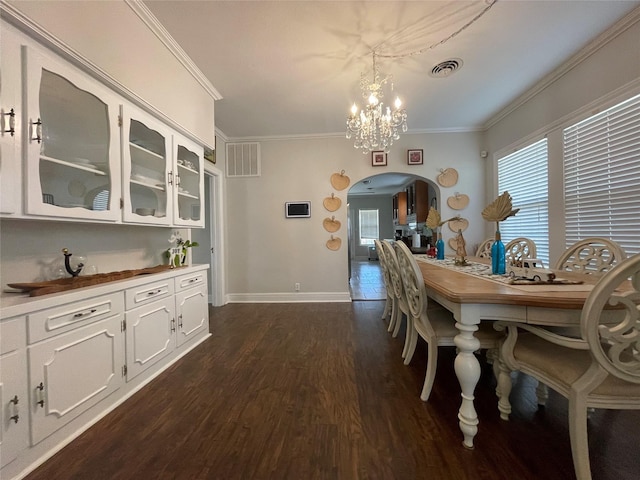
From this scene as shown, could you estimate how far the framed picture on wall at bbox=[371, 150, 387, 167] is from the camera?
4.28 m

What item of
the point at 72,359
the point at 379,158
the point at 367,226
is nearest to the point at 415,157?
the point at 379,158

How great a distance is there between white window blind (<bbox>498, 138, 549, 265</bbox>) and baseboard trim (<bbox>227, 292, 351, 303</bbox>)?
261 centimetres

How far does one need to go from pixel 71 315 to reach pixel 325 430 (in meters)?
1.52

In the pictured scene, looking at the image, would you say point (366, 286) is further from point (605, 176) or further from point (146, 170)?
point (146, 170)

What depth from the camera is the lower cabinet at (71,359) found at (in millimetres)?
1171

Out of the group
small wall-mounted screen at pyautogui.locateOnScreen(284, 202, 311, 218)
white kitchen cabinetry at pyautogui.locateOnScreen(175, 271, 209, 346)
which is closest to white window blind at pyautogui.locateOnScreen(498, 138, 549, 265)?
small wall-mounted screen at pyautogui.locateOnScreen(284, 202, 311, 218)

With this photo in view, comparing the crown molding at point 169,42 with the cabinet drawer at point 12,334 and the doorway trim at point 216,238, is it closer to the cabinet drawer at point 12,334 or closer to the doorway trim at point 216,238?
the doorway trim at point 216,238

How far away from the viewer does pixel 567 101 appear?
8.71 feet

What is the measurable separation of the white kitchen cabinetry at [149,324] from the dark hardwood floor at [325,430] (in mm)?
190

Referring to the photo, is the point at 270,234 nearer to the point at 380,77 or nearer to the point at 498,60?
the point at 380,77

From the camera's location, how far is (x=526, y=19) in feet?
6.72

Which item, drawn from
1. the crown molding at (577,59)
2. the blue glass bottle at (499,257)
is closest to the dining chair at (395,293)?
the blue glass bottle at (499,257)

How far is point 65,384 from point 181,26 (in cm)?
253

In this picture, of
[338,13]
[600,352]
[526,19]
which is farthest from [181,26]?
[600,352]
